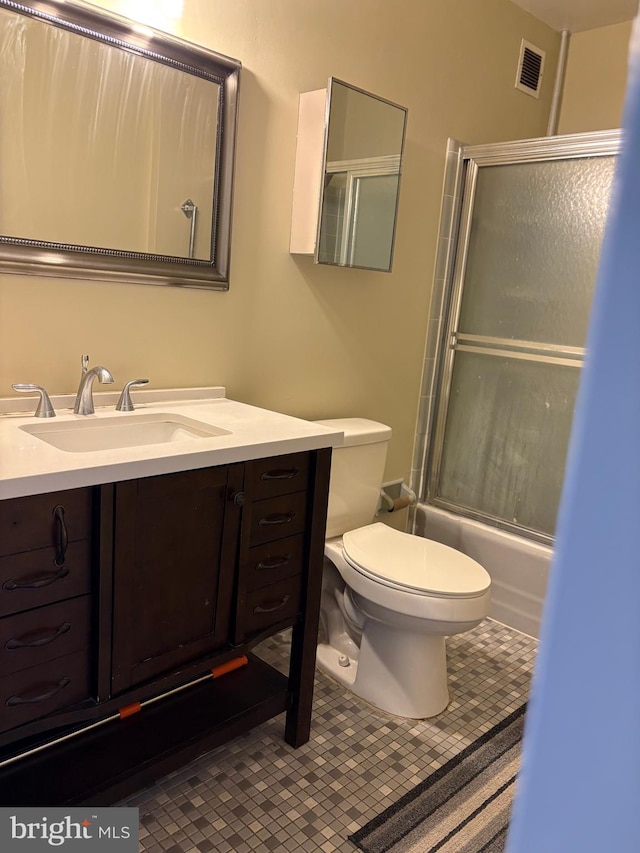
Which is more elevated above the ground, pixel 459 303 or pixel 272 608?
pixel 459 303

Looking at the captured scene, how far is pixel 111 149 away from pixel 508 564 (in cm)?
201

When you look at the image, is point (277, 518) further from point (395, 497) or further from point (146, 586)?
point (395, 497)

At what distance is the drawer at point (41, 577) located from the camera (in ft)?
3.94

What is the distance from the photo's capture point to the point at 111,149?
169 centimetres

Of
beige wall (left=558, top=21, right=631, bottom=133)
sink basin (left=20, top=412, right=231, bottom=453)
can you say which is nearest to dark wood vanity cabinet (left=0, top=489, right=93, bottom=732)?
sink basin (left=20, top=412, right=231, bottom=453)

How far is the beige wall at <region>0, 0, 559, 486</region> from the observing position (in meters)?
1.76

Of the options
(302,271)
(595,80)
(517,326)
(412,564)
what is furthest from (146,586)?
(595,80)

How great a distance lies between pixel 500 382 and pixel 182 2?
5.57ft

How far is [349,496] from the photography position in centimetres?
225


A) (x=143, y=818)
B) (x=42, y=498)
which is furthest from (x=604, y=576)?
(x=143, y=818)

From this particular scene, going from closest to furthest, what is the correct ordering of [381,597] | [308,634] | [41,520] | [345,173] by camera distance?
1. [41,520]
2. [308,634]
3. [381,597]
4. [345,173]

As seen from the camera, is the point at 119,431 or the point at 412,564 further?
the point at 412,564

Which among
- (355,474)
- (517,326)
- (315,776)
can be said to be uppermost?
(517,326)

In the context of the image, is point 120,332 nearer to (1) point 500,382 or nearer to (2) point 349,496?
(2) point 349,496
